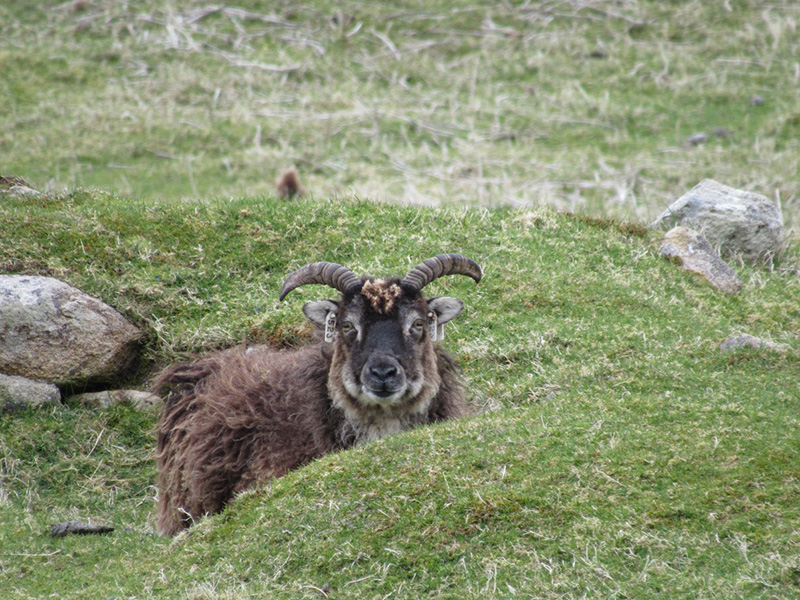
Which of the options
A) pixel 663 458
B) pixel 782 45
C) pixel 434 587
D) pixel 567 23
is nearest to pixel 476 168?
pixel 567 23

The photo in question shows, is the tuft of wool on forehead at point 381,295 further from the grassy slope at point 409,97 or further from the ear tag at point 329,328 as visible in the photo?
the grassy slope at point 409,97

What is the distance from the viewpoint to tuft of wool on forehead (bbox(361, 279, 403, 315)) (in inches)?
356

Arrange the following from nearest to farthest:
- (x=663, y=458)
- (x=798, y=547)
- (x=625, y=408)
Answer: (x=798, y=547) < (x=663, y=458) < (x=625, y=408)

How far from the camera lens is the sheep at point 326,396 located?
29.4 feet

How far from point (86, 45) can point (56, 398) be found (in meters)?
19.9

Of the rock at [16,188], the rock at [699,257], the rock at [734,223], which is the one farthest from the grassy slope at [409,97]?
Result: the rock at [16,188]

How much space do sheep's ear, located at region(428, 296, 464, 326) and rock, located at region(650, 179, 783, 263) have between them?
212 inches

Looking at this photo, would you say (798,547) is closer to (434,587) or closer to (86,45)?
(434,587)

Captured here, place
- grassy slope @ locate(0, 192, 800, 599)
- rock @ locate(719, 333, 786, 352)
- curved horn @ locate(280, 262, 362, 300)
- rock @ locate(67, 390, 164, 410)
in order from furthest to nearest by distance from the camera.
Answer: rock @ locate(67, 390, 164, 410) < rock @ locate(719, 333, 786, 352) < curved horn @ locate(280, 262, 362, 300) < grassy slope @ locate(0, 192, 800, 599)

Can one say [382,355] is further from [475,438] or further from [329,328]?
[475,438]

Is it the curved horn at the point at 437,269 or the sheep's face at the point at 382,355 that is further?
the curved horn at the point at 437,269

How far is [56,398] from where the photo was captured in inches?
412

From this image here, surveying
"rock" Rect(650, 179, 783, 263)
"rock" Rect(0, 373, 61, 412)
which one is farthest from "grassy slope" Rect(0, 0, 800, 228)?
"rock" Rect(0, 373, 61, 412)

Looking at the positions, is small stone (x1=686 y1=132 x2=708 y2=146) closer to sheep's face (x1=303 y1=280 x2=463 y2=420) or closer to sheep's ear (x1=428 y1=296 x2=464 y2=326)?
sheep's ear (x1=428 y1=296 x2=464 y2=326)
